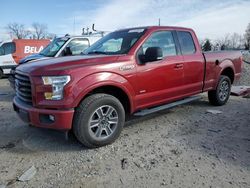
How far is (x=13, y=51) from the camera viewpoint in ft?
51.1

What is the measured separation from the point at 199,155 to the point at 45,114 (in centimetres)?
230

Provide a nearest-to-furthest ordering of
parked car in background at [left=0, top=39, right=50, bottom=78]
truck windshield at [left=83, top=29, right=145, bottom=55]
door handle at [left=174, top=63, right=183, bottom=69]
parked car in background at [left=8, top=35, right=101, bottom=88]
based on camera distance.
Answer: truck windshield at [left=83, top=29, right=145, bottom=55]
door handle at [left=174, top=63, right=183, bottom=69]
parked car in background at [left=8, top=35, right=101, bottom=88]
parked car in background at [left=0, top=39, right=50, bottom=78]

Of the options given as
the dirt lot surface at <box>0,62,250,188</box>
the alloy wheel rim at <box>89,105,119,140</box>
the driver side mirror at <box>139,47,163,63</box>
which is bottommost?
the dirt lot surface at <box>0,62,250,188</box>

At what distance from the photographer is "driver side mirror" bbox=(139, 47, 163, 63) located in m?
4.82

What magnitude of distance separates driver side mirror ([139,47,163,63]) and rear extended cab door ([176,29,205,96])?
3.53ft

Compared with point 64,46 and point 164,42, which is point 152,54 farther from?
point 64,46

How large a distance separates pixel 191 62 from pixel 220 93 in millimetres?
1672

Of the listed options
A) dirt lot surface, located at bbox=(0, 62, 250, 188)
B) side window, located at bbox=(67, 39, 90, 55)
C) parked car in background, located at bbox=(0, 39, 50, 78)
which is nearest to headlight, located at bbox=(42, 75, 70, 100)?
dirt lot surface, located at bbox=(0, 62, 250, 188)

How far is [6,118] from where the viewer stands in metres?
6.32

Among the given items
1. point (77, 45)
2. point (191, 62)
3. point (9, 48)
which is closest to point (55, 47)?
point (77, 45)

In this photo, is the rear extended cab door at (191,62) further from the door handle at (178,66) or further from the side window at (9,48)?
the side window at (9,48)

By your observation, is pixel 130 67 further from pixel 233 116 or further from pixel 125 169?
pixel 233 116

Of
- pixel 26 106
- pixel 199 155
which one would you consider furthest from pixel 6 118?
pixel 199 155

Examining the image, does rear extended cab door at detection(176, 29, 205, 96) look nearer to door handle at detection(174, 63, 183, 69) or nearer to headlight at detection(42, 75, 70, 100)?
door handle at detection(174, 63, 183, 69)
